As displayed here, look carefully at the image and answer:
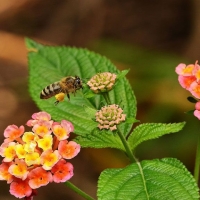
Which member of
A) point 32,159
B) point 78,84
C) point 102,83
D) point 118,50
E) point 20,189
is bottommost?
point 118,50

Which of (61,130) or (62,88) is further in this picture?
(62,88)

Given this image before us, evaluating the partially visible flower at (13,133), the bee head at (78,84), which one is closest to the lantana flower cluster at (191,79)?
the bee head at (78,84)

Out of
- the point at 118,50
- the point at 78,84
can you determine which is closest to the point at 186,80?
the point at 78,84

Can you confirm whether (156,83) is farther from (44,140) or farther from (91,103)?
(44,140)

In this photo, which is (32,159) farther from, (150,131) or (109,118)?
(150,131)

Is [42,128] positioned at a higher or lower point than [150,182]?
higher

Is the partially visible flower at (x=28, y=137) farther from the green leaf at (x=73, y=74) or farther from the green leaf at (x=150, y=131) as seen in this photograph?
the green leaf at (x=150, y=131)

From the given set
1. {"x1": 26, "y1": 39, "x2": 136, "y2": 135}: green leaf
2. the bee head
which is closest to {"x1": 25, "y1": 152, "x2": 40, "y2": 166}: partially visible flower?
{"x1": 26, "y1": 39, "x2": 136, "y2": 135}: green leaf

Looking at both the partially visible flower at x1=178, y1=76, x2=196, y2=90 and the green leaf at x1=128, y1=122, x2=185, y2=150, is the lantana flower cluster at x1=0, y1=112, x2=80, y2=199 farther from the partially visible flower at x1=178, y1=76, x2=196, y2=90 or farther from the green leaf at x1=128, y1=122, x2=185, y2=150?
the partially visible flower at x1=178, y1=76, x2=196, y2=90
